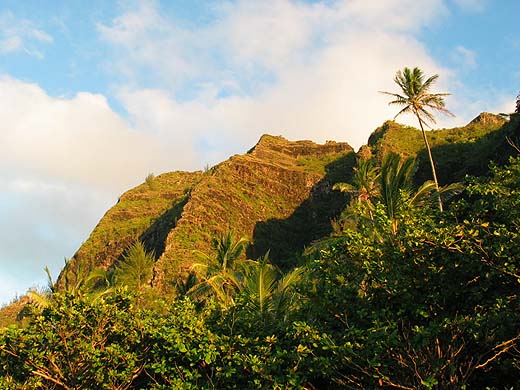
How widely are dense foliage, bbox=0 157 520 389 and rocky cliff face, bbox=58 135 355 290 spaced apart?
45.8 metres

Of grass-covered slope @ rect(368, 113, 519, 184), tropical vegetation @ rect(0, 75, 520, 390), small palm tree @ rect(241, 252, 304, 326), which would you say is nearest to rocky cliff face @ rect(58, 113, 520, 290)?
grass-covered slope @ rect(368, 113, 519, 184)

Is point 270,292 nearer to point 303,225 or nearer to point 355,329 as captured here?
point 355,329

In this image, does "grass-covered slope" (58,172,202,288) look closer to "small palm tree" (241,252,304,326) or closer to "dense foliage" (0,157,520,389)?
"small palm tree" (241,252,304,326)

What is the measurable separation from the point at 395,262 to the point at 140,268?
29579mm

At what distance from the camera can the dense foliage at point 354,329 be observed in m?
8.34

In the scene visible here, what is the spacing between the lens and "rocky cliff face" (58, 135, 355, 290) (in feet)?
213

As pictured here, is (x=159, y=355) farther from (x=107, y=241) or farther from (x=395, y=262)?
(x=107, y=241)

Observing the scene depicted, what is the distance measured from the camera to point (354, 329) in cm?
885

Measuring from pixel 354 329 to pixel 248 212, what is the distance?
61598 millimetres

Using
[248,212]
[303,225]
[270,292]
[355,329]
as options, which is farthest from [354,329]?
[303,225]

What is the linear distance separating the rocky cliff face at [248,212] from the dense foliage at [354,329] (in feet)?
150

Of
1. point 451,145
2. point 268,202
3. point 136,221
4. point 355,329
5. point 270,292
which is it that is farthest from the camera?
point 136,221

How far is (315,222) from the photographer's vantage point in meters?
72.1

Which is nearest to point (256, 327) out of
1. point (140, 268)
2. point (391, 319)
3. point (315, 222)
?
point (391, 319)
